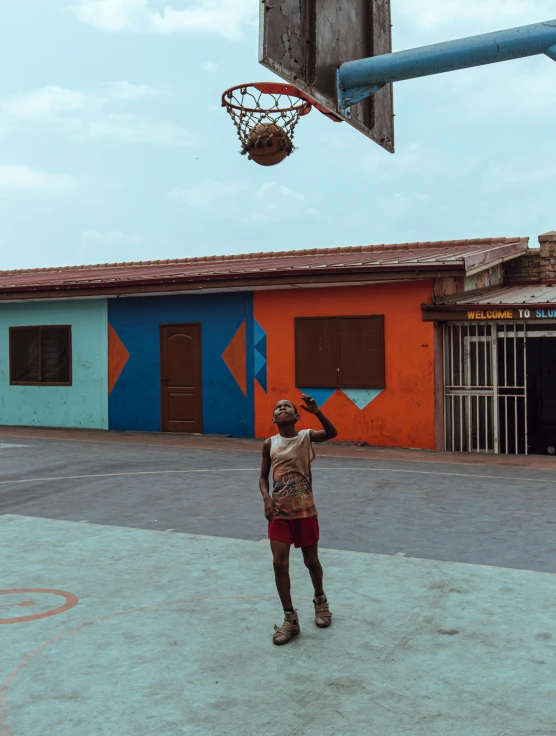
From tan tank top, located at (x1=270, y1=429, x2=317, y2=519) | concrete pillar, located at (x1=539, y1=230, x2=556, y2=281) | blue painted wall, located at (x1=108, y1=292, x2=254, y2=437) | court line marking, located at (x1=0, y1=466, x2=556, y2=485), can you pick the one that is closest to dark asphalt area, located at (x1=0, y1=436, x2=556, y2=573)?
court line marking, located at (x1=0, y1=466, x2=556, y2=485)

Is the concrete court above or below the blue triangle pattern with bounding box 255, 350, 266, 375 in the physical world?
below

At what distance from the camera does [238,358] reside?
1609 cm

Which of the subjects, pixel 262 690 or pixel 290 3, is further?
pixel 290 3

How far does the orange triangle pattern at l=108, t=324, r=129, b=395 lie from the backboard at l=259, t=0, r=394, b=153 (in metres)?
11.9

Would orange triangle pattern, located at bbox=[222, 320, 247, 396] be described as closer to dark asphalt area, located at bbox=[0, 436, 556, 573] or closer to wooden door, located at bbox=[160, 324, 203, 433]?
wooden door, located at bbox=[160, 324, 203, 433]

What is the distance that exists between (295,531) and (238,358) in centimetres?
1105

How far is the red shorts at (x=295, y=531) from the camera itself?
202 inches

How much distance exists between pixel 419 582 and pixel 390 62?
398cm

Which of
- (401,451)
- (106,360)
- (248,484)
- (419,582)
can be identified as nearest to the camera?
(419,582)

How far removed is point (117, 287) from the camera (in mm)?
16531

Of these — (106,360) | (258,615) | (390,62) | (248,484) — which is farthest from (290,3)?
(106,360)

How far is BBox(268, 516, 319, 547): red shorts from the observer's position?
16.8 ft

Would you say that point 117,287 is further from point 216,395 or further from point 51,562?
point 51,562

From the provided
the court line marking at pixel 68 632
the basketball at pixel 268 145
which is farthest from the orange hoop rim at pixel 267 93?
the court line marking at pixel 68 632
